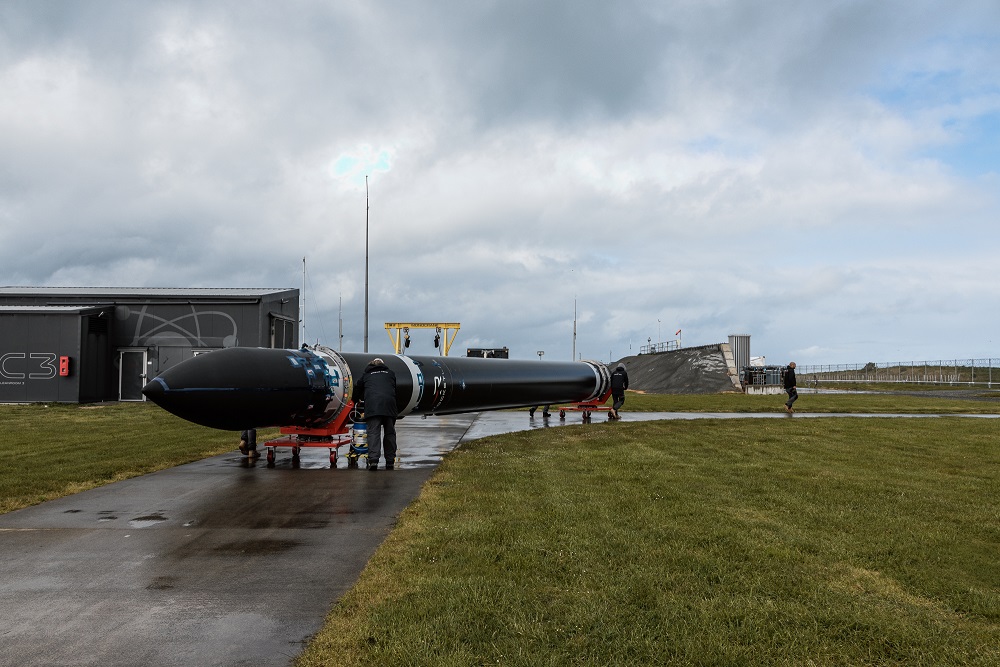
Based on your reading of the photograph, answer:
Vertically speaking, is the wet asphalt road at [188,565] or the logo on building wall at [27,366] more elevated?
the logo on building wall at [27,366]

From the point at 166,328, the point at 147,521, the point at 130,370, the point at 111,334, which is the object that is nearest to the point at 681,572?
the point at 147,521

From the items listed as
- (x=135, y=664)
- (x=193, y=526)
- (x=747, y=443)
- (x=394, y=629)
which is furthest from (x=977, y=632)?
(x=747, y=443)

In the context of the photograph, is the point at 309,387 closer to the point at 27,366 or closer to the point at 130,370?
the point at 27,366

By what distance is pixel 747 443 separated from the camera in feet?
47.4

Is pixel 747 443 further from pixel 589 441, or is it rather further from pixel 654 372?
pixel 654 372

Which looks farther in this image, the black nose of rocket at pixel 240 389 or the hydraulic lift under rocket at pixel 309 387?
the hydraulic lift under rocket at pixel 309 387

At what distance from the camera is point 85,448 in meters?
13.8

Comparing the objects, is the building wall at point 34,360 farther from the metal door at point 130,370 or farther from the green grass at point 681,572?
the green grass at point 681,572

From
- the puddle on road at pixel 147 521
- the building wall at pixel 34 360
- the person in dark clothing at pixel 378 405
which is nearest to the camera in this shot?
the puddle on road at pixel 147 521

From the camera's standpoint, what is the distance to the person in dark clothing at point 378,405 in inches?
441

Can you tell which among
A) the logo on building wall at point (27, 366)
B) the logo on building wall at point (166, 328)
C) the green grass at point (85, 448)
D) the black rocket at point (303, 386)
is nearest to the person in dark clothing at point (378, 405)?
the black rocket at point (303, 386)

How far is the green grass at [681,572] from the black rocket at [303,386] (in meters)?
2.51

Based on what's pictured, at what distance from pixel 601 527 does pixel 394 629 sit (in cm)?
301

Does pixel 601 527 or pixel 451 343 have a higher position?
pixel 451 343
